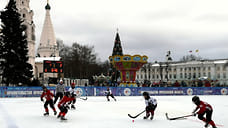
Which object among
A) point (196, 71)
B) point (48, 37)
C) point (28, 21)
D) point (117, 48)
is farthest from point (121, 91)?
point (196, 71)

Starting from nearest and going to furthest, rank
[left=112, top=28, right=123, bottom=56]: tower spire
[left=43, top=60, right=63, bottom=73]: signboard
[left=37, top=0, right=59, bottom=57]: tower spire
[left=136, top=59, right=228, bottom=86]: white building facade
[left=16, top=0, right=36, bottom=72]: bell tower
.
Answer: [left=43, top=60, right=63, bottom=73]: signboard → [left=112, top=28, right=123, bottom=56]: tower spire → [left=16, top=0, right=36, bottom=72]: bell tower → [left=37, top=0, right=59, bottom=57]: tower spire → [left=136, top=59, right=228, bottom=86]: white building facade

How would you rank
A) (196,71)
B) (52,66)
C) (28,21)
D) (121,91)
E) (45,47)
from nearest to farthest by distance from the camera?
(52,66), (121,91), (28,21), (45,47), (196,71)

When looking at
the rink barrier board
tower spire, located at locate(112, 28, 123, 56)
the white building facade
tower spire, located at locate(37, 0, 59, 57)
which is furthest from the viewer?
the white building facade

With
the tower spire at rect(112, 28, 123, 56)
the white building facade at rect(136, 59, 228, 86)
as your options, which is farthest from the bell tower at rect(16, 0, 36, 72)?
the white building facade at rect(136, 59, 228, 86)

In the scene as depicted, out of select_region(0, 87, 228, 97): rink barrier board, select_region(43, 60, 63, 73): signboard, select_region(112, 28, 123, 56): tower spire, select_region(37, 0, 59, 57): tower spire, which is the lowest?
select_region(0, 87, 228, 97): rink barrier board

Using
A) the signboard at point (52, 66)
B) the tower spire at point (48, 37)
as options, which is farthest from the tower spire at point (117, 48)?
the tower spire at point (48, 37)

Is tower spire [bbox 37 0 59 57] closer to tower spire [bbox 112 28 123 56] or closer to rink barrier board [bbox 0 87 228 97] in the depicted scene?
tower spire [bbox 112 28 123 56]

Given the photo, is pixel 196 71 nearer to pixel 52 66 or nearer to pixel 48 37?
pixel 48 37

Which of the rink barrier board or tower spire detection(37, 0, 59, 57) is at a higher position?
tower spire detection(37, 0, 59, 57)

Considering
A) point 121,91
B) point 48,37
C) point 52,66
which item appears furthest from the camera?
point 48,37

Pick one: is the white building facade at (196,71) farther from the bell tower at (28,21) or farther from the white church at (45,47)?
the bell tower at (28,21)

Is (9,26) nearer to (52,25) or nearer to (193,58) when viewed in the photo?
(52,25)

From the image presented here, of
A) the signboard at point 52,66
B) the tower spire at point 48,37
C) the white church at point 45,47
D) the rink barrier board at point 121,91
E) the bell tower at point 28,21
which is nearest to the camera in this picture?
the rink barrier board at point 121,91

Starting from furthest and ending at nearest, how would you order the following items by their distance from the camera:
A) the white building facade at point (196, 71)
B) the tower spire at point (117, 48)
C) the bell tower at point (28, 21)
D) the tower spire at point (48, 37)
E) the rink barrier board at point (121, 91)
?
the white building facade at point (196, 71), the tower spire at point (48, 37), the bell tower at point (28, 21), the tower spire at point (117, 48), the rink barrier board at point (121, 91)
